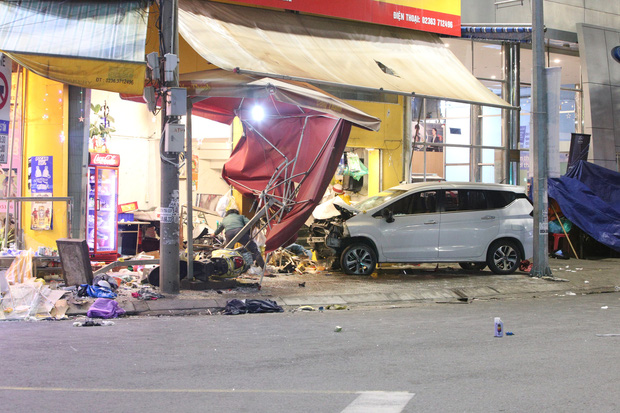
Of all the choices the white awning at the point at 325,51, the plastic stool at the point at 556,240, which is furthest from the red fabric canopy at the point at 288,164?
the plastic stool at the point at 556,240

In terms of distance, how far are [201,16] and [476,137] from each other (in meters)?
10.3

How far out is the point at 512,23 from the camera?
20.2 m

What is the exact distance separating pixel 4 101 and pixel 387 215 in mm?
7337

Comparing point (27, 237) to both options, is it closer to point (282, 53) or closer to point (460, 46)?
point (282, 53)

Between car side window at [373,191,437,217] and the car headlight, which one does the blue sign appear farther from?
car side window at [373,191,437,217]

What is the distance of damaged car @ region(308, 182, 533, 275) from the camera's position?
14.3m

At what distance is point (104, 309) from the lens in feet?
32.5

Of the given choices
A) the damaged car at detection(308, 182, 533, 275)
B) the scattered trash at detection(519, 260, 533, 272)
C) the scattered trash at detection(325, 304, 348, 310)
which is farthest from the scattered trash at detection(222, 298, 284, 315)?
the scattered trash at detection(519, 260, 533, 272)

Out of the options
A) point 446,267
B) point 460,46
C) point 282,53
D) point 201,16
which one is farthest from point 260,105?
point 460,46

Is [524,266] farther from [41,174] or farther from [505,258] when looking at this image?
[41,174]

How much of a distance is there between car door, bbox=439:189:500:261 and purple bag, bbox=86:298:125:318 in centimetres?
694

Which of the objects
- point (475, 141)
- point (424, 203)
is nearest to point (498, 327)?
point (424, 203)

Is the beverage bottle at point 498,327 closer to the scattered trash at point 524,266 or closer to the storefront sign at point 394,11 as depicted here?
the scattered trash at point 524,266

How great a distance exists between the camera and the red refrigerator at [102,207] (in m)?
14.3
